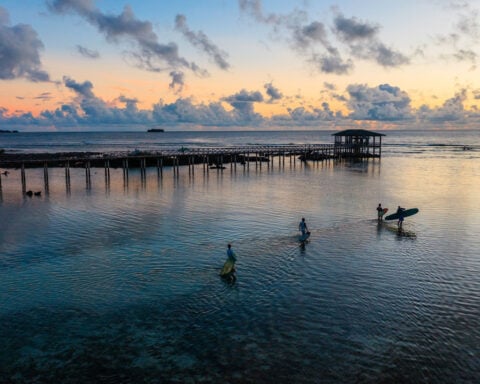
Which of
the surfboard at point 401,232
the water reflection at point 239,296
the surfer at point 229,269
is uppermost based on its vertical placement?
the surfer at point 229,269

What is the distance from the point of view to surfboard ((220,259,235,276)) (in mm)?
20656

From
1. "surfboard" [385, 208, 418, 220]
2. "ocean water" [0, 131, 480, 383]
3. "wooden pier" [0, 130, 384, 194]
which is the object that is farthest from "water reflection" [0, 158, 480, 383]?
"wooden pier" [0, 130, 384, 194]

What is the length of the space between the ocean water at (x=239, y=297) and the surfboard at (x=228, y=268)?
458 mm

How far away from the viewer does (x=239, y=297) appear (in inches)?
720

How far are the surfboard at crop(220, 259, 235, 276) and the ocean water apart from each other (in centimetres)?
46

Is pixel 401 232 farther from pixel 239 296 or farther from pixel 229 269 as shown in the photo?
pixel 239 296

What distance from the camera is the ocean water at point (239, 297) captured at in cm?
1338

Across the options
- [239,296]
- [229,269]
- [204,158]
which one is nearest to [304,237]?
[229,269]

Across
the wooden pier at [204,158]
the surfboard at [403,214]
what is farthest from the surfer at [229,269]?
the wooden pier at [204,158]

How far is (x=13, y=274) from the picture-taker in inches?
829

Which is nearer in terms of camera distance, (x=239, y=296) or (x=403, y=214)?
(x=239, y=296)

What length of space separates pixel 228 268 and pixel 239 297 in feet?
8.62

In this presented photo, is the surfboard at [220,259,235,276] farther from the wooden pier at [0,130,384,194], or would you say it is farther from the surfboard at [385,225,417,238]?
the wooden pier at [0,130,384,194]

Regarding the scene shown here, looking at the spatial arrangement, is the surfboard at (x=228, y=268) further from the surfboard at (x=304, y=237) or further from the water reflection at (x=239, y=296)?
the surfboard at (x=304, y=237)
